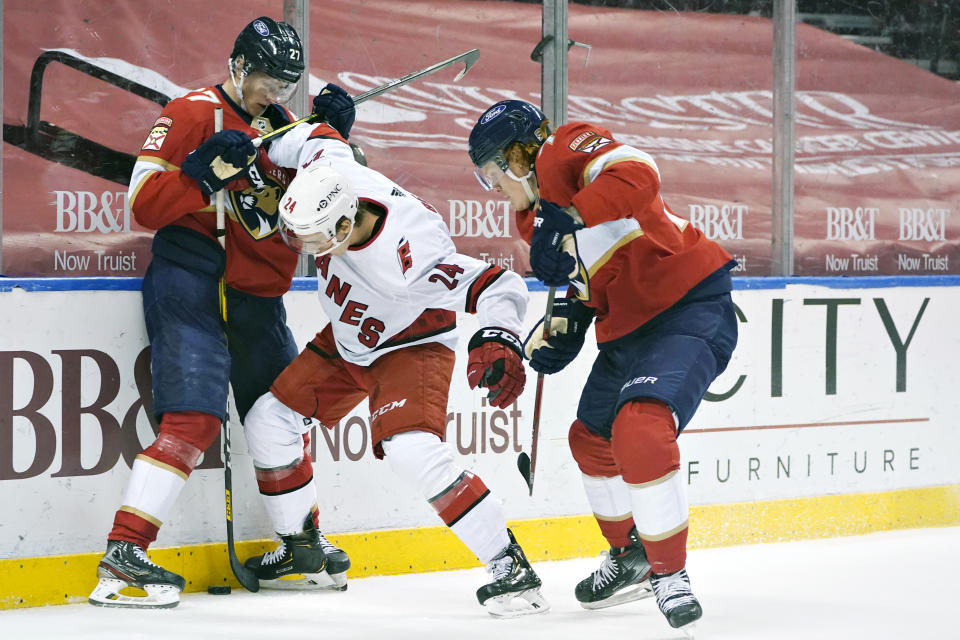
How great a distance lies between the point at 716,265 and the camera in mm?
3270

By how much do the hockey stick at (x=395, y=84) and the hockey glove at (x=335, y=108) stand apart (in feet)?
0.13

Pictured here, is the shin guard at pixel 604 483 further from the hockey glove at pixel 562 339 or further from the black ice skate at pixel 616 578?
the hockey glove at pixel 562 339

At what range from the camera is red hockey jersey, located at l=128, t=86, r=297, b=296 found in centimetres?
340

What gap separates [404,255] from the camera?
330 cm

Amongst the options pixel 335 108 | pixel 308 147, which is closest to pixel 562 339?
pixel 308 147

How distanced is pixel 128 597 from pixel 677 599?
4.41 feet

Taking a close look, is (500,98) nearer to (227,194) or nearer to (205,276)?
(227,194)

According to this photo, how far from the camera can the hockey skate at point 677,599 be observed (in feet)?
9.68

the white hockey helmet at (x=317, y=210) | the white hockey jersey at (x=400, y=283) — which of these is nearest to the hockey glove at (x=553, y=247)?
the white hockey jersey at (x=400, y=283)

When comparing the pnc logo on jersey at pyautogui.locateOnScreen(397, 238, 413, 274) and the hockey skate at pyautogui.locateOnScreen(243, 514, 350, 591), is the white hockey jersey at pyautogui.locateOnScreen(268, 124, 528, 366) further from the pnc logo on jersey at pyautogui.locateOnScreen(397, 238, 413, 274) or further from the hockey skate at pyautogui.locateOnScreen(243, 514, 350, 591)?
the hockey skate at pyautogui.locateOnScreen(243, 514, 350, 591)

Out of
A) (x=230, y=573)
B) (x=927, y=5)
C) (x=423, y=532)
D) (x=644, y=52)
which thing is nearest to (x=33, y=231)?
(x=230, y=573)

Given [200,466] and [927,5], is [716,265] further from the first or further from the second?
[927,5]

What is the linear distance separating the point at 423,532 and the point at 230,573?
0.58 metres

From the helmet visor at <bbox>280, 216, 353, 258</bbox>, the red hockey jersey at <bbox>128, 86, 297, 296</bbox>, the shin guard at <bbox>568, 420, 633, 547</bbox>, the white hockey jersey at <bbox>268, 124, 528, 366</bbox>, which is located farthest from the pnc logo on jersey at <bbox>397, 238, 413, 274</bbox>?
the shin guard at <bbox>568, 420, 633, 547</bbox>
